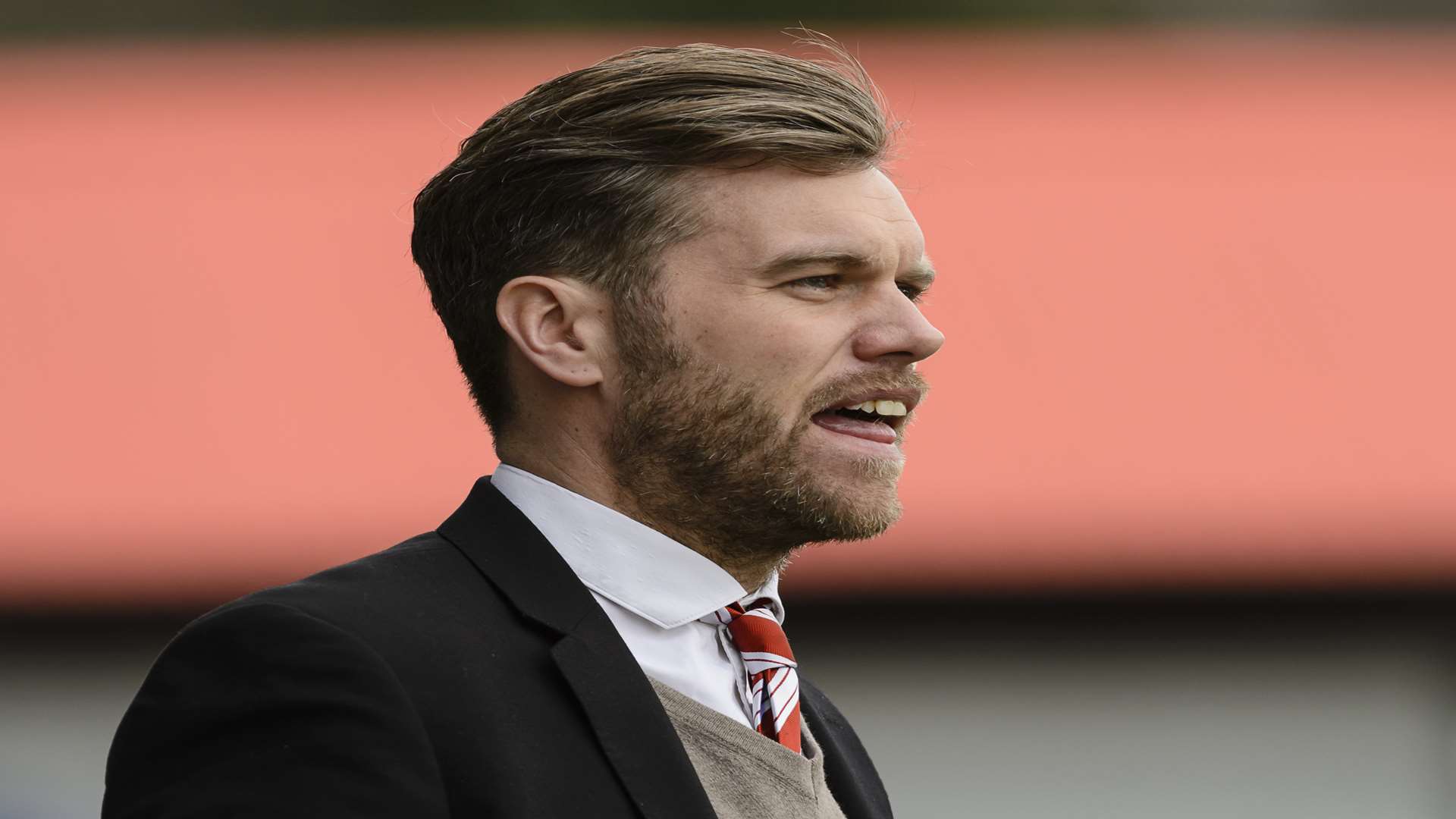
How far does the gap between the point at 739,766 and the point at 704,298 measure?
0.60m

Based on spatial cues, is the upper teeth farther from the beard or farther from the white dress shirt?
the white dress shirt

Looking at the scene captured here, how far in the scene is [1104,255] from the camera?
17.1 feet

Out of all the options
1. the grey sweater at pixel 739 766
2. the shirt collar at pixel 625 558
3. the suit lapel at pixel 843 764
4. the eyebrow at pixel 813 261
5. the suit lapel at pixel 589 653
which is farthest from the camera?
the suit lapel at pixel 843 764

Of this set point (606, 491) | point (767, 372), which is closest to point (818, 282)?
point (767, 372)

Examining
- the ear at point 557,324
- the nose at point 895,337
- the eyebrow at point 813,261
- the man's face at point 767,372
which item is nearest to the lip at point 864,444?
the man's face at point 767,372

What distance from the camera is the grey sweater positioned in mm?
1788

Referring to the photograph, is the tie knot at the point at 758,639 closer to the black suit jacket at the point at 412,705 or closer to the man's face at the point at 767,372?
the man's face at the point at 767,372

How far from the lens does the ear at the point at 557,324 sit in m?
2.03

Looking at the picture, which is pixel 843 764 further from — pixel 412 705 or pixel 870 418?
pixel 412 705

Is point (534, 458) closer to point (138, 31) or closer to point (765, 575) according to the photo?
point (765, 575)

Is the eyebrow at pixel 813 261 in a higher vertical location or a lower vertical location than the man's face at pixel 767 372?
higher

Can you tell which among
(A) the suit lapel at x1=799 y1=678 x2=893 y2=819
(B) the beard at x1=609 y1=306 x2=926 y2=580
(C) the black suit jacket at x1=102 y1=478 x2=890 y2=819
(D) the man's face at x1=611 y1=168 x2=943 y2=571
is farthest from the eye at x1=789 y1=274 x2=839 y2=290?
(A) the suit lapel at x1=799 y1=678 x2=893 y2=819

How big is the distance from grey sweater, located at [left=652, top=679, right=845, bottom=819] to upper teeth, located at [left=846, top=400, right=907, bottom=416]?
46cm

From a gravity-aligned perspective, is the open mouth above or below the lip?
above
